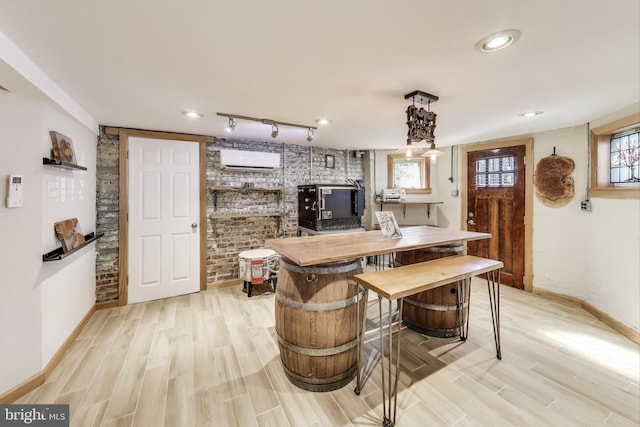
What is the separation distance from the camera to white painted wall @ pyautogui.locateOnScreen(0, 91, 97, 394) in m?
1.72

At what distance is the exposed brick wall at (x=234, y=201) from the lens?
10.5ft

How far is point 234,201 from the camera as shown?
13.0ft

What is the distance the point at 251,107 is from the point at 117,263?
2.62 metres

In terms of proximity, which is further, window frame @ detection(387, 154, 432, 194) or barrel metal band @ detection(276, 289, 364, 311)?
window frame @ detection(387, 154, 432, 194)

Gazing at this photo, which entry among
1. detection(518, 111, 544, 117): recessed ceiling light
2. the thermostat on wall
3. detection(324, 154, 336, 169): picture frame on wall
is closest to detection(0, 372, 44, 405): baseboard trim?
the thermostat on wall

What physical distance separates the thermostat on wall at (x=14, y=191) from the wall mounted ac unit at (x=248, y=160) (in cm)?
211

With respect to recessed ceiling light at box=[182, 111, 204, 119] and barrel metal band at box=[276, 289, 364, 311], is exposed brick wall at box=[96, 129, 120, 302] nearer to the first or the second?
recessed ceiling light at box=[182, 111, 204, 119]

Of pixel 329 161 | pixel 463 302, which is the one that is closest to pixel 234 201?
pixel 329 161

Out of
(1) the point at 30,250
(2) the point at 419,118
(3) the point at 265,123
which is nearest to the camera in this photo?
(1) the point at 30,250

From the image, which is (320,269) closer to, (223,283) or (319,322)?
(319,322)

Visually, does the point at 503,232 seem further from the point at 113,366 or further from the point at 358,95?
the point at 113,366

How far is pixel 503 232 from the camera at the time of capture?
3961mm

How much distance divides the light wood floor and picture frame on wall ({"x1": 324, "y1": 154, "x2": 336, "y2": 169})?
2.79 metres

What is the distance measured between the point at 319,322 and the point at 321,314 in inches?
2.3
